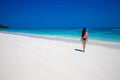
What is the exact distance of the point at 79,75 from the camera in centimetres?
414

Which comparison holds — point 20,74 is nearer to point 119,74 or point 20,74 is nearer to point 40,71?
point 40,71

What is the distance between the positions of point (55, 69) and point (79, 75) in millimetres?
846

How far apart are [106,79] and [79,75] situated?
2.48ft

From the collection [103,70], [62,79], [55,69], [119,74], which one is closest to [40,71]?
[55,69]

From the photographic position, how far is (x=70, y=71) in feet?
14.5

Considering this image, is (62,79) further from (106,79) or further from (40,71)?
(106,79)

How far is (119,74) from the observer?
4.40 meters

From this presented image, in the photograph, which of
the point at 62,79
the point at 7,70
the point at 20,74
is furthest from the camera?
the point at 7,70

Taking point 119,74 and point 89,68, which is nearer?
point 119,74

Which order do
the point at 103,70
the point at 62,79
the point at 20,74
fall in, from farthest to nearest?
the point at 103,70 < the point at 20,74 < the point at 62,79

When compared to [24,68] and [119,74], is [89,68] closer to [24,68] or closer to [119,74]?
[119,74]

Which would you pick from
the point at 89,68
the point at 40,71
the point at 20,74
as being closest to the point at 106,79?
the point at 89,68

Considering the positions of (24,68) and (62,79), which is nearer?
(62,79)

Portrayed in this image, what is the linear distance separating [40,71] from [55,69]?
52 cm
